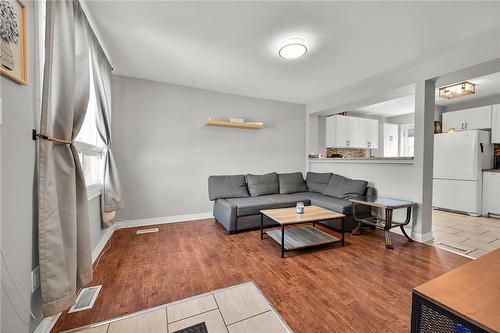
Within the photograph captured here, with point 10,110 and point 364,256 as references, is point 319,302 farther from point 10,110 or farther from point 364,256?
point 10,110

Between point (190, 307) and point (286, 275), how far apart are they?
92 cm

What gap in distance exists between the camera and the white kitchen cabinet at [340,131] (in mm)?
5211

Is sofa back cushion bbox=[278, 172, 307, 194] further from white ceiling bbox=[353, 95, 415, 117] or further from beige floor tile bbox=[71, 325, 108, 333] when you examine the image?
beige floor tile bbox=[71, 325, 108, 333]

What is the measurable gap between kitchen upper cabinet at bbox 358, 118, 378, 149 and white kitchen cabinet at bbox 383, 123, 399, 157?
0.50 m

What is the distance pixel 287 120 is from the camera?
4762 millimetres

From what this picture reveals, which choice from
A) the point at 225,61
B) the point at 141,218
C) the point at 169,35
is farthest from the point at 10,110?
the point at 141,218

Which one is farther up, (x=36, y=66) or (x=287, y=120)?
(x=287, y=120)

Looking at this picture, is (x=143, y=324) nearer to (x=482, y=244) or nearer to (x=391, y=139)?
(x=482, y=244)

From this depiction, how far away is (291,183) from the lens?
4.30m

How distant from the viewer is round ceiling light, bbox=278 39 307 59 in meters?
2.33

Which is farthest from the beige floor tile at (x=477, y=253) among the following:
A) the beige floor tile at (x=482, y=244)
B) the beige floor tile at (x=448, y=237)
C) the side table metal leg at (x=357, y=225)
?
the side table metal leg at (x=357, y=225)

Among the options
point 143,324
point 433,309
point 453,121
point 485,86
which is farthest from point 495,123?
point 143,324

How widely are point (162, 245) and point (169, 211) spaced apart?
1.05m

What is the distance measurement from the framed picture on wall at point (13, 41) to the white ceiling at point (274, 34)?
0.92 metres
